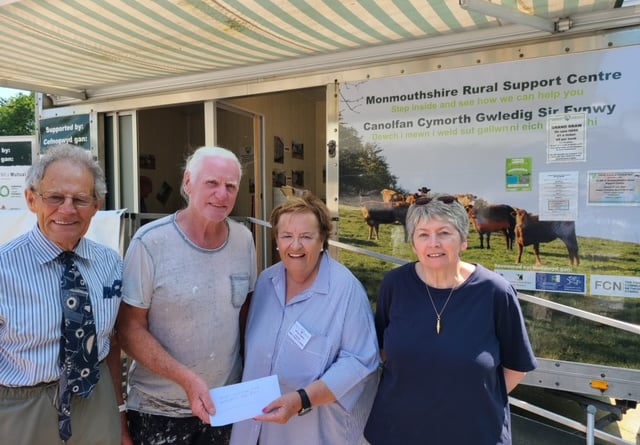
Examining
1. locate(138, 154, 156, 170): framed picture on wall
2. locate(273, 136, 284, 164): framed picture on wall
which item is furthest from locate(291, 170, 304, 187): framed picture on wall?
locate(138, 154, 156, 170): framed picture on wall

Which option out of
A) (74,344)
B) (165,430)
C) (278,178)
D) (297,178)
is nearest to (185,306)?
(74,344)

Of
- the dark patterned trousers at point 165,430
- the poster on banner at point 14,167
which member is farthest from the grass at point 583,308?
the poster on banner at point 14,167

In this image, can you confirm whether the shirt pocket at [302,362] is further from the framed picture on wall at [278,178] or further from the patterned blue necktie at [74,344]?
the framed picture on wall at [278,178]

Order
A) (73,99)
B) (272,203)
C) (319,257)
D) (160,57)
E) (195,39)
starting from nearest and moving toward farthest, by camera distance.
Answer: (319,257) → (195,39) → (160,57) → (73,99) → (272,203)

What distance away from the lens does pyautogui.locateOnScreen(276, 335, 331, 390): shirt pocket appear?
1.60 meters

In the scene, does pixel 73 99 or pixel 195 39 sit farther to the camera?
pixel 73 99

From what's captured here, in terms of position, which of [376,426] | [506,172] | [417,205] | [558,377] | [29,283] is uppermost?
[506,172]

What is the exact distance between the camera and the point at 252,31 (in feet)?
9.29

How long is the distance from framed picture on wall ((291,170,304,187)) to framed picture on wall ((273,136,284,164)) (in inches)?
11.9

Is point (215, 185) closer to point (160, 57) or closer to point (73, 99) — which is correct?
point (160, 57)

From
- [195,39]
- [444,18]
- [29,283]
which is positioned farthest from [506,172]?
[29,283]

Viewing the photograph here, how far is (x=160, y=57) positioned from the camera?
3.32 m

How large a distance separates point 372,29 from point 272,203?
117 inches

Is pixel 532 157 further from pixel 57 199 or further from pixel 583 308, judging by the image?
pixel 57 199
